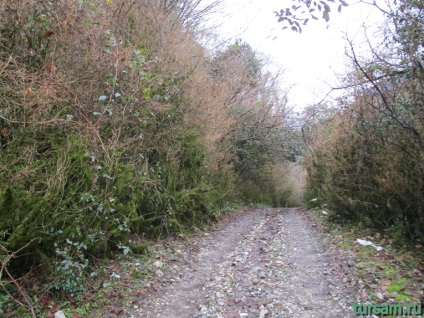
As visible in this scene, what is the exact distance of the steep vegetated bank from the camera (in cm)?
403

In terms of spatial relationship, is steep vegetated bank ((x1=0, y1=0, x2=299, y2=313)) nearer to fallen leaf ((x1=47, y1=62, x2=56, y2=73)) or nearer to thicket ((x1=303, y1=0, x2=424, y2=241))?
fallen leaf ((x1=47, y1=62, x2=56, y2=73))

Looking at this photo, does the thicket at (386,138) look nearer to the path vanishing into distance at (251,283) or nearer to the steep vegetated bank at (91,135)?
the path vanishing into distance at (251,283)

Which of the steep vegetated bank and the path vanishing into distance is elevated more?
the steep vegetated bank

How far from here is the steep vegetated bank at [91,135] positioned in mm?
4031

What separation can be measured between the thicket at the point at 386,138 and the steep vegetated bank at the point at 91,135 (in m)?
3.89

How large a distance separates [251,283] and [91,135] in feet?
11.0

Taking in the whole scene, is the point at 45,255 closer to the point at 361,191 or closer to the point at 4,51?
the point at 4,51

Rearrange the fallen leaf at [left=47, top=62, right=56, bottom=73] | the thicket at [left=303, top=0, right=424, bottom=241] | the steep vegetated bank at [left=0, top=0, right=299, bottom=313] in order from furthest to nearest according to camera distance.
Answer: the thicket at [left=303, top=0, right=424, bottom=241] → the fallen leaf at [left=47, top=62, right=56, bottom=73] → the steep vegetated bank at [left=0, top=0, right=299, bottom=313]

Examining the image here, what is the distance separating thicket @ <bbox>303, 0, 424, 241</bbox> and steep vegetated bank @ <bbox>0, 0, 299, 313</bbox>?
389cm

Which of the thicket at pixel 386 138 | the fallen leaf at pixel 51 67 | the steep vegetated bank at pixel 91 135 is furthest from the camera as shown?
the thicket at pixel 386 138

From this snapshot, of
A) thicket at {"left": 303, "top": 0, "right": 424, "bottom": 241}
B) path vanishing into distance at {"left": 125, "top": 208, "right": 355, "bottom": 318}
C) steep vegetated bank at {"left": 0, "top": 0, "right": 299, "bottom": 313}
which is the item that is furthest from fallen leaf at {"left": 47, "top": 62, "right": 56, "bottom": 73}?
thicket at {"left": 303, "top": 0, "right": 424, "bottom": 241}

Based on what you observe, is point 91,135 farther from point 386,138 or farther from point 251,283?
point 386,138

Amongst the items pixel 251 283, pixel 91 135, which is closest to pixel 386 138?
pixel 251 283

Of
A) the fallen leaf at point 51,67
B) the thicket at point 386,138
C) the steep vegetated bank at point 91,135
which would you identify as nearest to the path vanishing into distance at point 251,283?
the steep vegetated bank at point 91,135
